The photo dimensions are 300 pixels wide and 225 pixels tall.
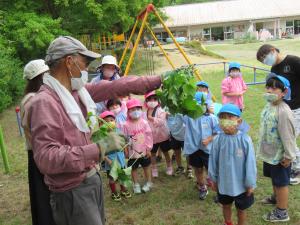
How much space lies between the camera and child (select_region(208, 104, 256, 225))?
147 inches

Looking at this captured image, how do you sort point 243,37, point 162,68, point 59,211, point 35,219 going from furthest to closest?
point 243,37
point 162,68
point 35,219
point 59,211

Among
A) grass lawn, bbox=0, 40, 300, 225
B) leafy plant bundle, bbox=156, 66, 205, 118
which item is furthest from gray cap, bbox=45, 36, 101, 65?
grass lawn, bbox=0, 40, 300, 225

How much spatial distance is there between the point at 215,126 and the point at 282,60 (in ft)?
4.09

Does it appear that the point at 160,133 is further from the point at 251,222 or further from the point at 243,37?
the point at 243,37

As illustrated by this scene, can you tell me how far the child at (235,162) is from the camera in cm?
372

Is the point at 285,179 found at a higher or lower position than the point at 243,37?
lower

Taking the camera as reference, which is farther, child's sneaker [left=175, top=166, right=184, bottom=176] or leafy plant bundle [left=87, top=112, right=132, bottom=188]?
child's sneaker [left=175, top=166, right=184, bottom=176]

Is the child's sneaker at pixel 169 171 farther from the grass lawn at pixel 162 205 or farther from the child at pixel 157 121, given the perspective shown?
the child at pixel 157 121

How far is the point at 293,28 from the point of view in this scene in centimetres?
4284

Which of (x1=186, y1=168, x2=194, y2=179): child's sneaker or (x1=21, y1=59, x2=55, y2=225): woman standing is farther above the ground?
(x1=21, y1=59, x2=55, y2=225): woman standing

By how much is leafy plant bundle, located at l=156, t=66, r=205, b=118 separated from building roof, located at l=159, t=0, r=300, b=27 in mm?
38792

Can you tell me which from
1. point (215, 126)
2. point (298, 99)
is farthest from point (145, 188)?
point (298, 99)

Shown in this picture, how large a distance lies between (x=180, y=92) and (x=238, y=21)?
4178cm

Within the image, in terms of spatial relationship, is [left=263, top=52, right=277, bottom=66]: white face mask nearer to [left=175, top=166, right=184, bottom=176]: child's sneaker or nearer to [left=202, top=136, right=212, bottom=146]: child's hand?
[left=202, top=136, right=212, bottom=146]: child's hand
